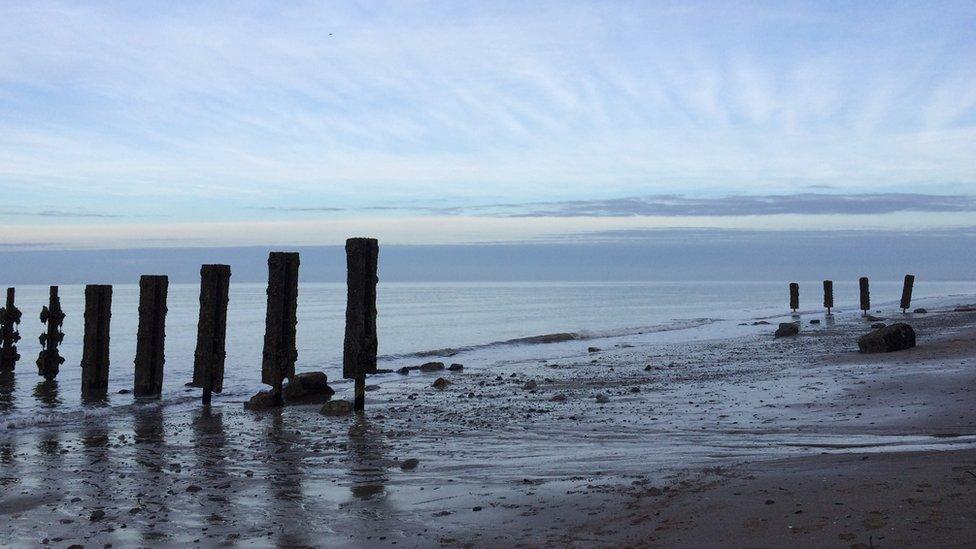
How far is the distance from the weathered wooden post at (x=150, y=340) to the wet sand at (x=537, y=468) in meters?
1.19

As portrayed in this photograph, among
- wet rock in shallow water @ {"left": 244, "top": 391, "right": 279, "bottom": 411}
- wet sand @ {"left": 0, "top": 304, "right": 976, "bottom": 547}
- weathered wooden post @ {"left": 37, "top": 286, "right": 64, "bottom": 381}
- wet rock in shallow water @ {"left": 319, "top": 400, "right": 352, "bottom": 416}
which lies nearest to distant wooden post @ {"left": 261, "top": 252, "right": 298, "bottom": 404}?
wet rock in shallow water @ {"left": 244, "top": 391, "right": 279, "bottom": 411}

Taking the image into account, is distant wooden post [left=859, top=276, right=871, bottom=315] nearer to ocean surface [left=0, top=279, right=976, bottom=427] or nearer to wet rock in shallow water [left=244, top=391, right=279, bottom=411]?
ocean surface [left=0, top=279, right=976, bottom=427]

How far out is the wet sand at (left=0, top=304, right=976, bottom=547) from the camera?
245 inches

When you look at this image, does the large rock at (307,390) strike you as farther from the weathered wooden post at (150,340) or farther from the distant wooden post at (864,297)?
the distant wooden post at (864,297)

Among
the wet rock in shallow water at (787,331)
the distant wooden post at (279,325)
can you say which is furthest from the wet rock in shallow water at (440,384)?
the wet rock in shallow water at (787,331)

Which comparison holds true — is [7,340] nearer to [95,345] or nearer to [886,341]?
[95,345]

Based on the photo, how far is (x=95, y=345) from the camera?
63.0 ft

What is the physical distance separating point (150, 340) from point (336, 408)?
19.6 ft

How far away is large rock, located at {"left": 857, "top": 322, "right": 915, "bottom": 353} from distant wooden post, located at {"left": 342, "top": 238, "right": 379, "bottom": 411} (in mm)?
13236

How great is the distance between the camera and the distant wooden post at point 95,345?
62.6ft

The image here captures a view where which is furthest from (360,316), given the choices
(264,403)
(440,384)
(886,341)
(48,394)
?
(886,341)

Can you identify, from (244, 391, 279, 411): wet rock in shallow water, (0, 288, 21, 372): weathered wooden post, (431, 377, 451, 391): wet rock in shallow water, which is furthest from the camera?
(0, 288, 21, 372): weathered wooden post

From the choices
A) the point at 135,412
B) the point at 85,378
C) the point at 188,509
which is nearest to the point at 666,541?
the point at 188,509

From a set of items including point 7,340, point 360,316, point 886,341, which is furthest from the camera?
point 7,340
